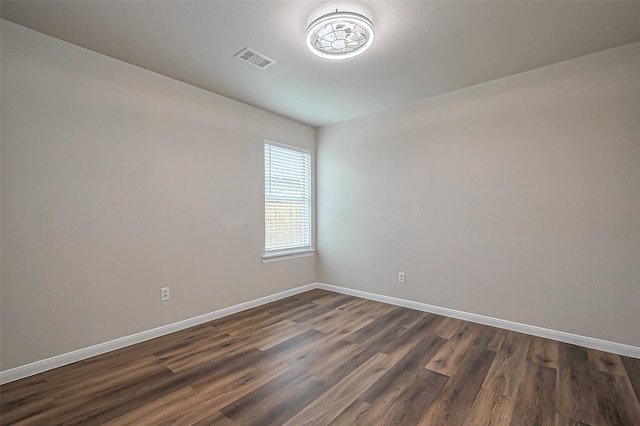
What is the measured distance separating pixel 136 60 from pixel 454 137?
3317 millimetres

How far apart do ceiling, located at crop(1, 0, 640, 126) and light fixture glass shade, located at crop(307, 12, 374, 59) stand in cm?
10

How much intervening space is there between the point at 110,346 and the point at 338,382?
202 cm

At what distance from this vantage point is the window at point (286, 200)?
3922mm

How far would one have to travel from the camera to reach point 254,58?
2.51 m

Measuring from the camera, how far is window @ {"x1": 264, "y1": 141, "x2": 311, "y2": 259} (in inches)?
154

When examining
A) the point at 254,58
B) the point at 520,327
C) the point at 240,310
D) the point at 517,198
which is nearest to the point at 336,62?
the point at 254,58

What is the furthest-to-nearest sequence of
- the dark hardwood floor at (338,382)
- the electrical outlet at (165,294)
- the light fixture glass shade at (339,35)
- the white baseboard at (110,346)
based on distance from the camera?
the electrical outlet at (165,294) → the white baseboard at (110,346) → the light fixture glass shade at (339,35) → the dark hardwood floor at (338,382)

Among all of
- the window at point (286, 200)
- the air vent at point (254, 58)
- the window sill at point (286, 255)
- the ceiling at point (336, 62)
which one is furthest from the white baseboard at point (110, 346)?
Answer: the air vent at point (254, 58)

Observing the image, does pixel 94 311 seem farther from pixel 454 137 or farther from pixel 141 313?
pixel 454 137

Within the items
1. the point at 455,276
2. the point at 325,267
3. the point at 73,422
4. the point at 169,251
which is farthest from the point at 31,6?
the point at 455,276

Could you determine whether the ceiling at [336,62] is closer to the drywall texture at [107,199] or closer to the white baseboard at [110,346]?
the drywall texture at [107,199]

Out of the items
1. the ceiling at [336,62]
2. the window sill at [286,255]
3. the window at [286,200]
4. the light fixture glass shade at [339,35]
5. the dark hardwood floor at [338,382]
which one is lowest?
the dark hardwood floor at [338,382]

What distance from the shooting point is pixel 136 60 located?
255cm

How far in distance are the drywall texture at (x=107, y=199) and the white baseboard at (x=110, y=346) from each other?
52 mm
